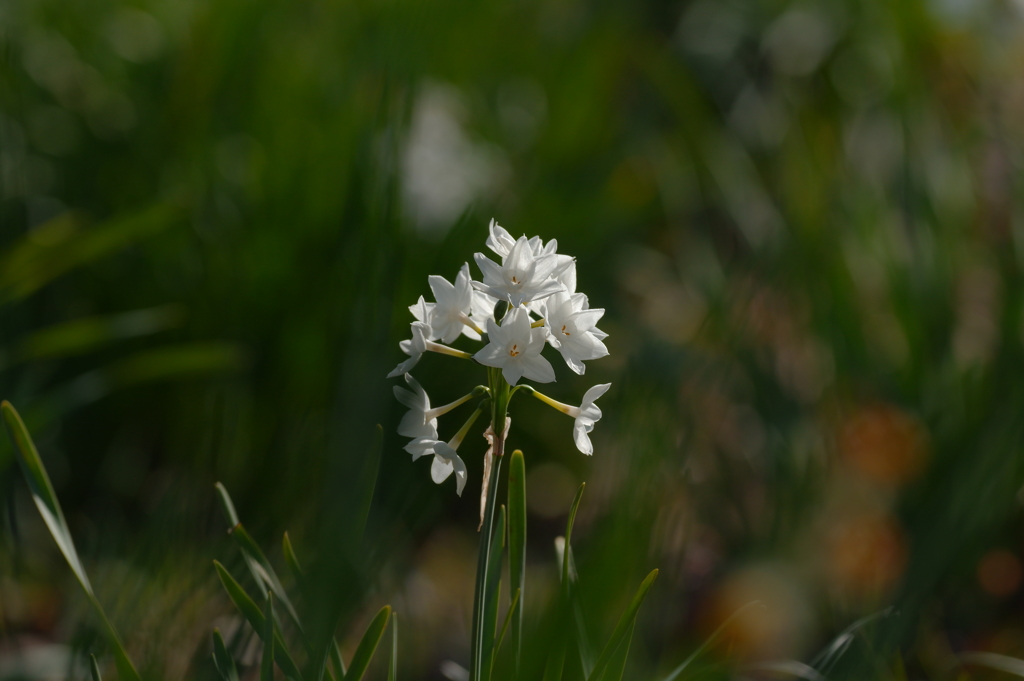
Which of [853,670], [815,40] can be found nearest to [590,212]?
[853,670]

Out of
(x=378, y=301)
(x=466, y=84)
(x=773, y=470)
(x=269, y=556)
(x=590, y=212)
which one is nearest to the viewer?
(x=378, y=301)

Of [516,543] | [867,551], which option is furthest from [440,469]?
[867,551]

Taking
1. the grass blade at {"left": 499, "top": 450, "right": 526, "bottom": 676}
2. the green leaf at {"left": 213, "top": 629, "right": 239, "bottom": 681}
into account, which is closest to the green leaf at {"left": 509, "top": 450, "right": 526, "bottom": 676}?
the grass blade at {"left": 499, "top": 450, "right": 526, "bottom": 676}

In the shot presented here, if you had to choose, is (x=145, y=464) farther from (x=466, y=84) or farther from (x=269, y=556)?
(x=466, y=84)

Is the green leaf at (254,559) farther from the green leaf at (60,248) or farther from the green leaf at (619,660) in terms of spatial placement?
the green leaf at (60,248)

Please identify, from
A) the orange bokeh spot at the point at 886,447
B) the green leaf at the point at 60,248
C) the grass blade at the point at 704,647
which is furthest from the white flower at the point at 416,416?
the orange bokeh spot at the point at 886,447

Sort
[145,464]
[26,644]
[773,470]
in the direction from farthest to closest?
[145,464]
[773,470]
[26,644]
